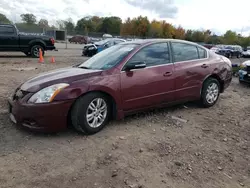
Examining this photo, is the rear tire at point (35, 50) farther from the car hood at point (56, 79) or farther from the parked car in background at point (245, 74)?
the parked car in background at point (245, 74)

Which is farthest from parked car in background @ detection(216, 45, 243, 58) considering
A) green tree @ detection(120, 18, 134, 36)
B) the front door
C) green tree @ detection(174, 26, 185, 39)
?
green tree @ detection(174, 26, 185, 39)

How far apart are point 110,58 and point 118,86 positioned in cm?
74

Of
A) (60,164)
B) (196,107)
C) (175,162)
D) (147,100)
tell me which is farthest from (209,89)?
(60,164)

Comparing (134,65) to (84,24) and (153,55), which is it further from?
(84,24)

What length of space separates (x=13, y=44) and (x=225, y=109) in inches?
455

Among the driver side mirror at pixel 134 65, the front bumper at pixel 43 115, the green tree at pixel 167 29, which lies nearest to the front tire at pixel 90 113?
the front bumper at pixel 43 115

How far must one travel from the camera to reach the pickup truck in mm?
12938

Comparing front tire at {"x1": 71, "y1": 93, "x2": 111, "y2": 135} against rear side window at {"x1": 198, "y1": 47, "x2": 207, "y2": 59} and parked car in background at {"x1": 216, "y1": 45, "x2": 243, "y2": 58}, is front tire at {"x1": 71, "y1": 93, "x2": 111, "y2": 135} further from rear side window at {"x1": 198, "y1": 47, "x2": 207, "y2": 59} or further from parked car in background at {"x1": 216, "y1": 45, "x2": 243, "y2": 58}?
parked car in background at {"x1": 216, "y1": 45, "x2": 243, "y2": 58}

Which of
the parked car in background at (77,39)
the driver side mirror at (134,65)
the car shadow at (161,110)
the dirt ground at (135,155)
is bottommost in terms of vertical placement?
the dirt ground at (135,155)

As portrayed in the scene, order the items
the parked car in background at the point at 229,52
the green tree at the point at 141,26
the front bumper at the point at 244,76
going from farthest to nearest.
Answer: the green tree at the point at 141,26 → the parked car in background at the point at 229,52 → the front bumper at the point at 244,76

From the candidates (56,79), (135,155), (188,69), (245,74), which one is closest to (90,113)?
(56,79)

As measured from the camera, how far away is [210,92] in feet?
18.2

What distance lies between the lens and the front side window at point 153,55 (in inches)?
176

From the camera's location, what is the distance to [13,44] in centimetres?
1307
